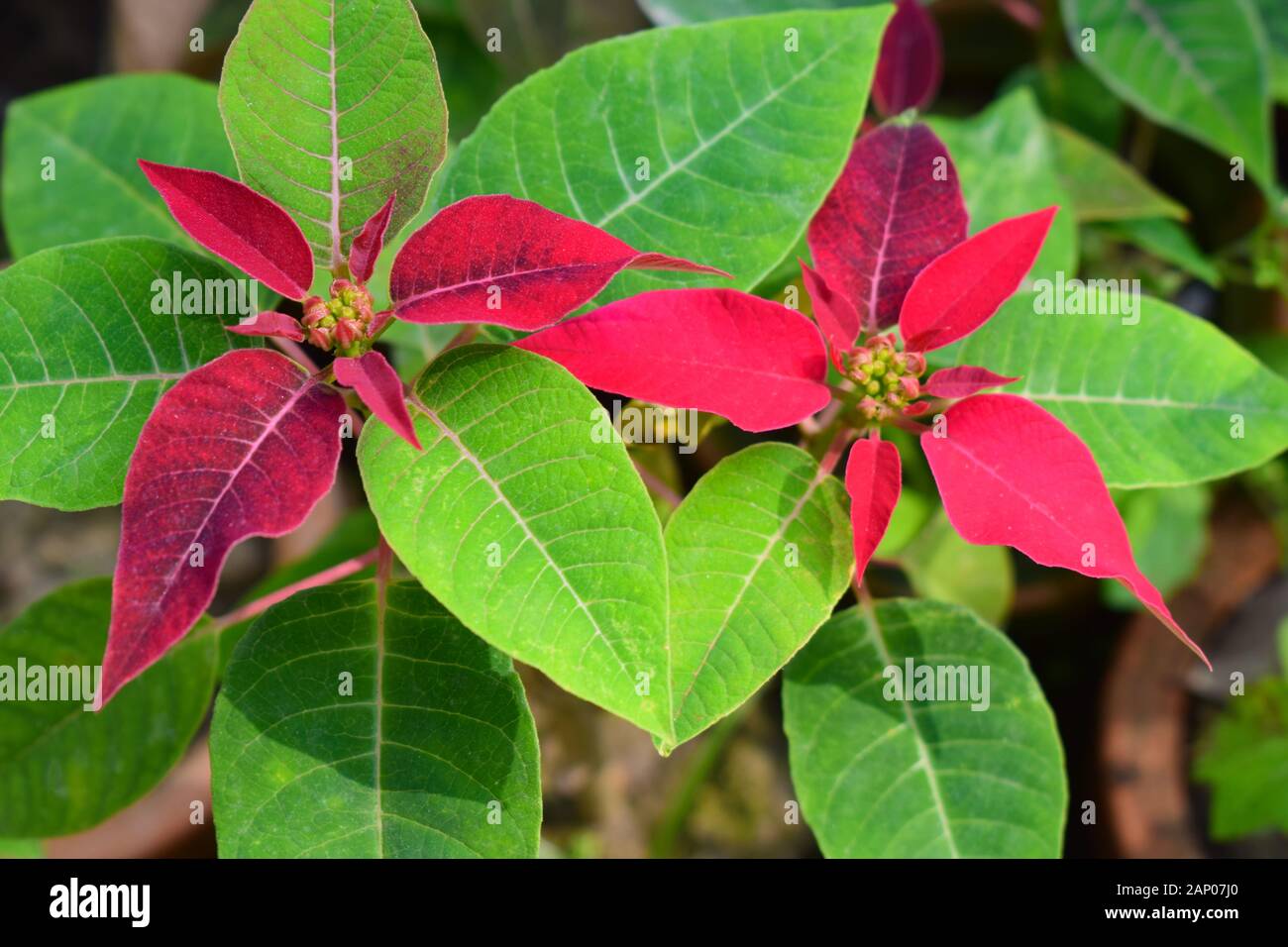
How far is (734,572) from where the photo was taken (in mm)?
723

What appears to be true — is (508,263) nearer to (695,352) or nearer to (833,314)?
(695,352)

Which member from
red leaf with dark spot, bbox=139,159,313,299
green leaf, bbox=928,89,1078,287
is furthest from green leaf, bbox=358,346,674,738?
green leaf, bbox=928,89,1078,287

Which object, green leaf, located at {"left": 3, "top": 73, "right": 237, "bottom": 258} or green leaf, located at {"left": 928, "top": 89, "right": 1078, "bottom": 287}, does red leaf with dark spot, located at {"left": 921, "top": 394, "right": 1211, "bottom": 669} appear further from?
green leaf, located at {"left": 3, "top": 73, "right": 237, "bottom": 258}

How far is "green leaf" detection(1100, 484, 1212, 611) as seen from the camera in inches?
55.2

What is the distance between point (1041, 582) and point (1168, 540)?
187mm

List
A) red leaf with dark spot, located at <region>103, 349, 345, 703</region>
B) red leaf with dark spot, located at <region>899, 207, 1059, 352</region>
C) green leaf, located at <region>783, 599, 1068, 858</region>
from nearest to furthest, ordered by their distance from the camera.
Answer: red leaf with dark spot, located at <region>103, 349, 345, 703</region> < red leaf with dark spot, located at <region>899, 207, 1059, 352</region> < green leaf, located at <region>783, 599, 1068, 858</region>

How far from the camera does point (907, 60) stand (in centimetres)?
121

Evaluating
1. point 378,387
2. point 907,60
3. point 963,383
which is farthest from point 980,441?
point 907,60

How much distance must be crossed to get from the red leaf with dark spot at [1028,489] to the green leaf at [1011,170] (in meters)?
0.36

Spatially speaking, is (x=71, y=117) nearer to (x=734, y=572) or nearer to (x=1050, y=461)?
(x=734, y=572)

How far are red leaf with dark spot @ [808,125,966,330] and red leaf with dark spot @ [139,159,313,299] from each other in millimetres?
400

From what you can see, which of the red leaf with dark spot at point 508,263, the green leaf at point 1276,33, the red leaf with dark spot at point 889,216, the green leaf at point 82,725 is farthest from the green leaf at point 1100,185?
the green leaf at point 82,725

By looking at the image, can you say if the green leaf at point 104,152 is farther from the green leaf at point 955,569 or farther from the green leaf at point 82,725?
the green leaf at point 955,569
